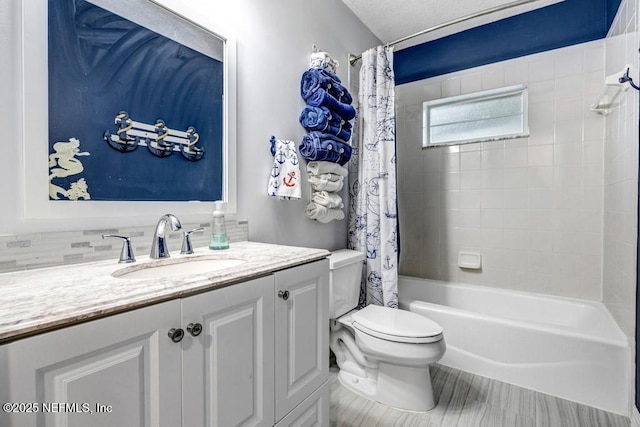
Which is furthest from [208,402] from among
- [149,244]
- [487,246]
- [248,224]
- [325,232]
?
[487,246]

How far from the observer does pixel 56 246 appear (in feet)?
2.98

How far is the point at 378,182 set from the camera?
7.01 ft

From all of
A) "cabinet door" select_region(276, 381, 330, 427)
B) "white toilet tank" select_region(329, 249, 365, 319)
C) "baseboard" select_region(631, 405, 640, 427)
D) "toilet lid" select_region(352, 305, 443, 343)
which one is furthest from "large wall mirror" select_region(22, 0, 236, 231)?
"baseboard" select_region(631, 405, 640, 427)

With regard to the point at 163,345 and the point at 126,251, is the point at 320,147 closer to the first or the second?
the point at 126,251

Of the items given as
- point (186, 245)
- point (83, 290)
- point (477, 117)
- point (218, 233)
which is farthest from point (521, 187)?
point (83, 290)

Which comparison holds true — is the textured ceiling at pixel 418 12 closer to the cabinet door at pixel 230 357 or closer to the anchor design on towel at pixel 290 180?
the anchor design on towel at pixel 290 180

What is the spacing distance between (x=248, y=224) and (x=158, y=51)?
811 mm

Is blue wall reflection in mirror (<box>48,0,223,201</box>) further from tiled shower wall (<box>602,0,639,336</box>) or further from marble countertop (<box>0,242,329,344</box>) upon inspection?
tiled shower wall (<box>602,0,639,336</box>)

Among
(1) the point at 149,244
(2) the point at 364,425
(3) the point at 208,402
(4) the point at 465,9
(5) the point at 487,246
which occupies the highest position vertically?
(4) the point at 465,9

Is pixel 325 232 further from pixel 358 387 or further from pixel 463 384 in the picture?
pixel 463 384

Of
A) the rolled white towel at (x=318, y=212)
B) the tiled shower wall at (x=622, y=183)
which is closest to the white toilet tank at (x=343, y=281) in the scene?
the rolled white towel at (x=318, y=212)

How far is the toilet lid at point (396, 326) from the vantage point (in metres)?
1.53

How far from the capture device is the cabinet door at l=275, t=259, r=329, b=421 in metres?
1.03

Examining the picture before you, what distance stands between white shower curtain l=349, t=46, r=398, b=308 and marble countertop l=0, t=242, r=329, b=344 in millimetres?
1183
